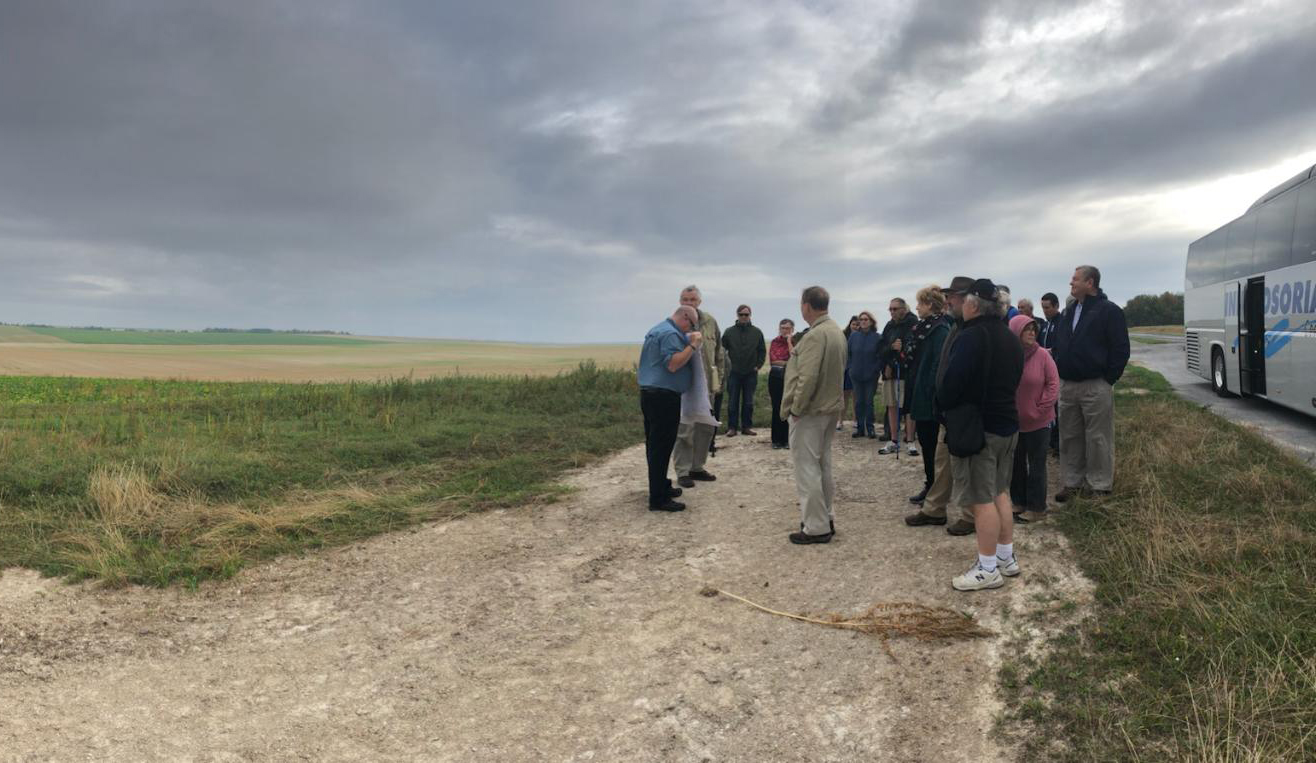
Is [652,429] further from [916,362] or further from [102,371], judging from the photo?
[102,371]

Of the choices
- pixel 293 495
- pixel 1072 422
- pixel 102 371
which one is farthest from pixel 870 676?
pixel 102 371

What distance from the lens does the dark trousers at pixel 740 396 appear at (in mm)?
12086

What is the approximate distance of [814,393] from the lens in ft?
20.3

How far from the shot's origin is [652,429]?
24.5 feet

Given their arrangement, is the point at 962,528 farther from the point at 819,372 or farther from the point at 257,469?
the point at 257,469

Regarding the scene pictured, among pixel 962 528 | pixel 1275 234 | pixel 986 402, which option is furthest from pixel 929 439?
pixel 1275 234

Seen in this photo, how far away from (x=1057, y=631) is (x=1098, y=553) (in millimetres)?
1377

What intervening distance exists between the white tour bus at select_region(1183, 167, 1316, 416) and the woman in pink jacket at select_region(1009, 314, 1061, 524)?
7.62m

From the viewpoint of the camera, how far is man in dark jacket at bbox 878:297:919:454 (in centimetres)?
981

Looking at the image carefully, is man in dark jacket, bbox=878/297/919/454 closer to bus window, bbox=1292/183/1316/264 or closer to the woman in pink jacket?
the woman in pink jacket

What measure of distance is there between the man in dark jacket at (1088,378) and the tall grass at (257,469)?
5.61 metres

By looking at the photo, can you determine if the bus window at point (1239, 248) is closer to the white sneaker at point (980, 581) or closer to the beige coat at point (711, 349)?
the beige coat at point (711, 349)

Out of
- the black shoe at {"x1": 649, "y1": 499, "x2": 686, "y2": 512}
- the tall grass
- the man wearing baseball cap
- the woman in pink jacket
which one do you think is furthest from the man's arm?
the tall grass

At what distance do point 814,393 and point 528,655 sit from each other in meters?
3.04
